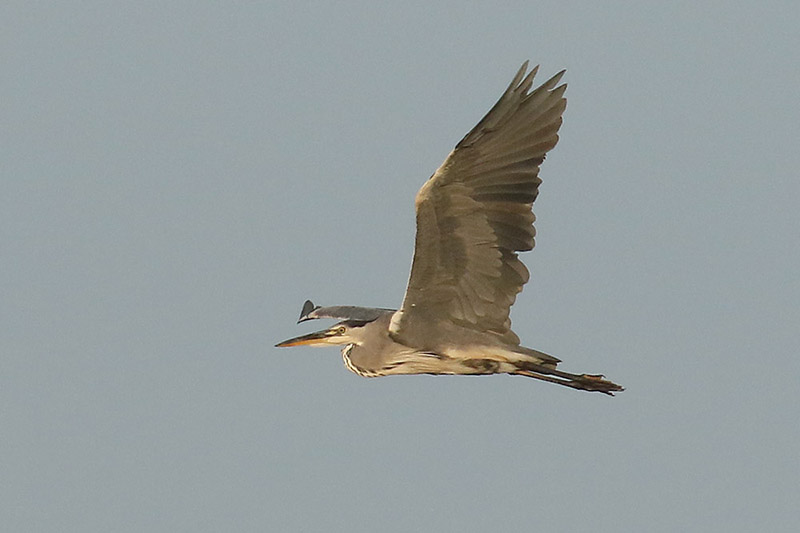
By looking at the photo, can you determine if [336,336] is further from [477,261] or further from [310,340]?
[477,261]

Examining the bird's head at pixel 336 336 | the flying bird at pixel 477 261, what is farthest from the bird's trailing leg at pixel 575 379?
the bird's head at pixel 336 336

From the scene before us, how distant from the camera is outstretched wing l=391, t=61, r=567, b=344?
8.46m

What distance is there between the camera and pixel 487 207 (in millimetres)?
8641

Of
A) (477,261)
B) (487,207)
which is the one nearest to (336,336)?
(477,261)

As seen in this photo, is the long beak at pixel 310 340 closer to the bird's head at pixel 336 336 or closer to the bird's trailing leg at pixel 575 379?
the bird's head at pixel 336 336

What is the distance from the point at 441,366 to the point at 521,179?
5.48 ft

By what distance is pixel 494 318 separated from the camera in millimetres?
9188

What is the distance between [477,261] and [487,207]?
44 centimetres

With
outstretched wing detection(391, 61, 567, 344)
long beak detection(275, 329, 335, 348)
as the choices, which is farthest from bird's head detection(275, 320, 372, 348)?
outstretched wing detection(391, 61, 567, 344)

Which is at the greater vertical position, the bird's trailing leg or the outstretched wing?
the outstretched wing

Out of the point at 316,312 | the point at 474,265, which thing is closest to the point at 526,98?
the point at 474,265

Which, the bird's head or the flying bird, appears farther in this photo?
the bird's head

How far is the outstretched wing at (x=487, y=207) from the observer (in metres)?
8.46

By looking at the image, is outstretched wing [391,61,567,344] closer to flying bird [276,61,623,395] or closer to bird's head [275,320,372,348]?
flying bird [276,61,623,395]
